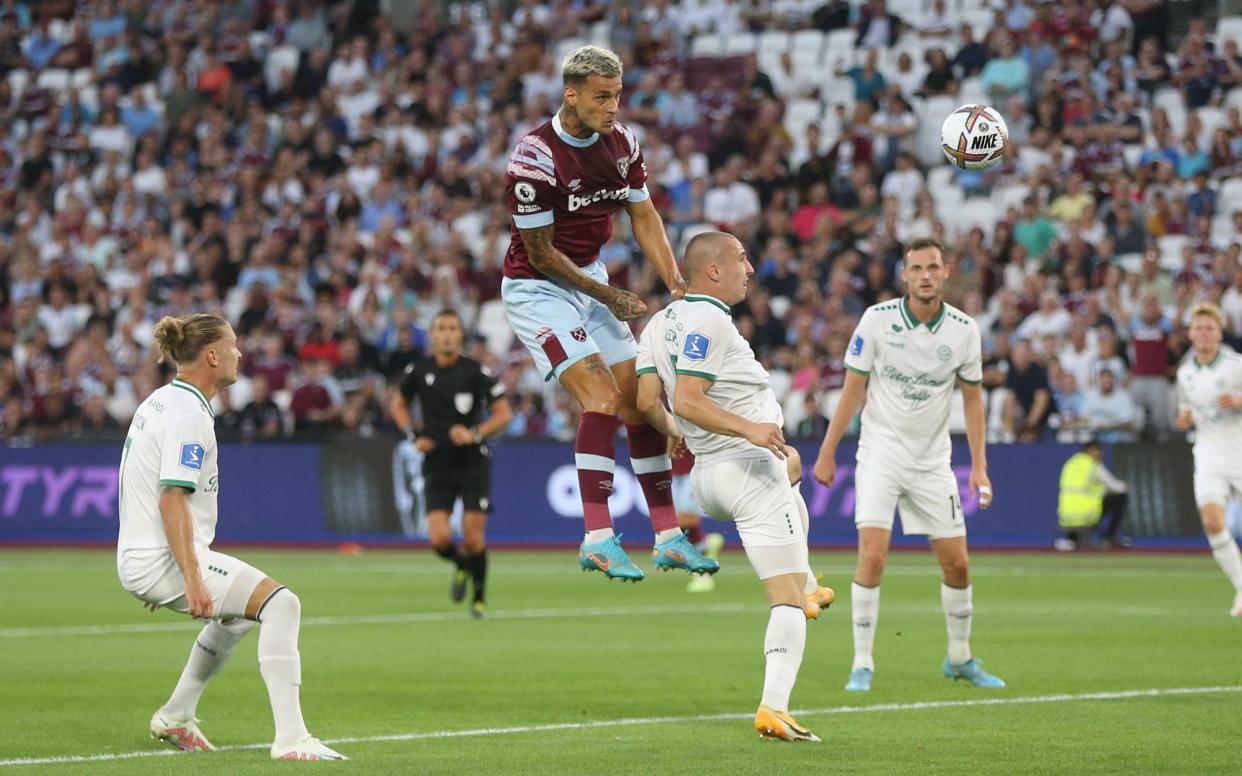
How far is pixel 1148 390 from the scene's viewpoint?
78.1 feet

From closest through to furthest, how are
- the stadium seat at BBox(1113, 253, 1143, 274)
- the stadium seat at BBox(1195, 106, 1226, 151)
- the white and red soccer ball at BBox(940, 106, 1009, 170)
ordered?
the white and red soccer ball at BBox(940, 106, 1009, 170) < the stadium seat at BBox(1113, 253, 1143, 274) < the stadium seat at BBox(1195, 106, 1226, 151)

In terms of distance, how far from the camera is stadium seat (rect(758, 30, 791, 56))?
30.6m

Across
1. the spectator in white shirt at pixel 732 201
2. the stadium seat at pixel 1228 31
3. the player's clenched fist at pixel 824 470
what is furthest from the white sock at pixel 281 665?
the stadium seat at pixel 1228 31

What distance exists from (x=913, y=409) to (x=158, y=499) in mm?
5247

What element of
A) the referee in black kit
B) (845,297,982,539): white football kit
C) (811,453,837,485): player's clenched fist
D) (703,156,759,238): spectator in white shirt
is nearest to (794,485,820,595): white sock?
(811,453,837,485): player's clenched fist

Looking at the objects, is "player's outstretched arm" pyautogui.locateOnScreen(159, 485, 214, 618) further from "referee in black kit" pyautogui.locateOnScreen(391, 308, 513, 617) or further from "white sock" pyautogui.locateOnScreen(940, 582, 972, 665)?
"referee in black kit" pyautogui.locateOnScreen(391, 308, 513, 617)

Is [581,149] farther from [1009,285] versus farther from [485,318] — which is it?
[485,318]

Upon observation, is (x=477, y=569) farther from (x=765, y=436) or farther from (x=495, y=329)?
(x=495, y=329)

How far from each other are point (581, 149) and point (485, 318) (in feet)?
60.9

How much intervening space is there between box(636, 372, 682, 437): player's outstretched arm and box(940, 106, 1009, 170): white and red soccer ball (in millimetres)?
2129

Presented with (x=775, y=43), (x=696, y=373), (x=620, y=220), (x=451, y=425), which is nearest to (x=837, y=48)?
(x=775, y=43)

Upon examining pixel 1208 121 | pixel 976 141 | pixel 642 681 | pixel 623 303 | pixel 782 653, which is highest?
pixel 1208 121

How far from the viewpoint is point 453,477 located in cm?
1816

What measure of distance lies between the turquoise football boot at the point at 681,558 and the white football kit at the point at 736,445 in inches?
9.0
